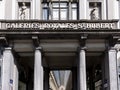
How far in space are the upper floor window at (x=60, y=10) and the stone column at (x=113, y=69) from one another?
Result: 5627mm

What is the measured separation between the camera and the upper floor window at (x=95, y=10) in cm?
2959

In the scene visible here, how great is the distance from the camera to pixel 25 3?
2995 cm

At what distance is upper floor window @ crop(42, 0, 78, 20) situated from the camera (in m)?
30.3

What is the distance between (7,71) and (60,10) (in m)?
7.97

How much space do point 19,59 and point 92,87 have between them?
860cm

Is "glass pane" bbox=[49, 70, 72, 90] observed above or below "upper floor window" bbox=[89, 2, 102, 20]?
below

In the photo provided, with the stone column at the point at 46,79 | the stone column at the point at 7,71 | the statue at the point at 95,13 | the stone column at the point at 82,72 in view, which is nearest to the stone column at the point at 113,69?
the stone column at the point at 82,72

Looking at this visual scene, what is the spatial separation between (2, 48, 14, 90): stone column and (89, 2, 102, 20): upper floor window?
317 inches

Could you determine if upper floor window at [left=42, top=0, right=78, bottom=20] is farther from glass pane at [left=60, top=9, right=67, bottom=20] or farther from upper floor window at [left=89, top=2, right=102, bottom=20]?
upper floor window at [left=89, top=2, right=102, bottom=20]

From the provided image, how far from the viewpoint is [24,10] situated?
29.7 meters

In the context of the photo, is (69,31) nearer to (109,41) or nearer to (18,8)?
(109,41)

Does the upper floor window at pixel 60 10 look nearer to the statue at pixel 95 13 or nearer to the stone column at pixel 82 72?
the statue at pixel 95 13

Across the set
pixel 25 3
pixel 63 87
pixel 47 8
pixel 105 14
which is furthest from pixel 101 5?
pixel 63 87

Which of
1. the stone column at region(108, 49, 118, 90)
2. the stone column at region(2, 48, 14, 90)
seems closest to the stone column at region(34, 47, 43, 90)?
the stone column at region(2, 48, 14, 90)
